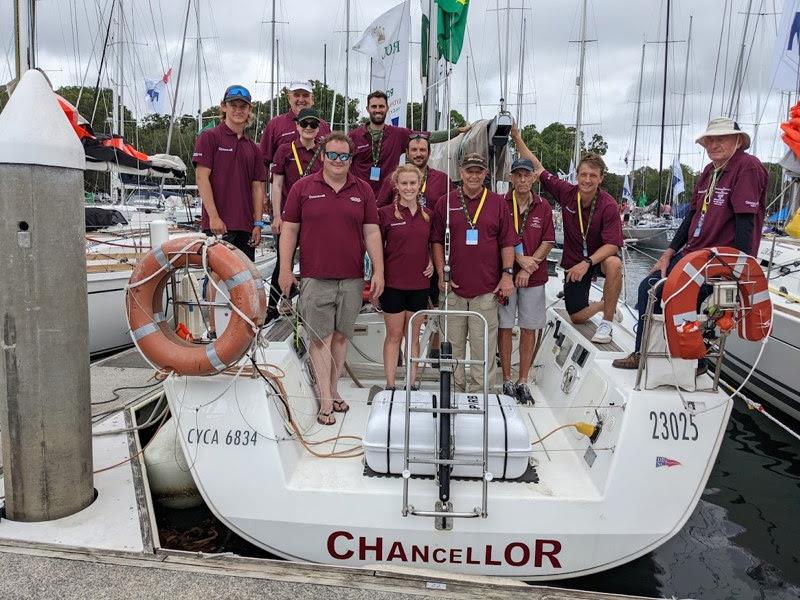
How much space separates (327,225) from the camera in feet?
12.8

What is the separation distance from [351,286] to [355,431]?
0.92m

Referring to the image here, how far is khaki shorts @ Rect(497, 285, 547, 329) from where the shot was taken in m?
4.56

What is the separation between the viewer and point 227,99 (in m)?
4.67

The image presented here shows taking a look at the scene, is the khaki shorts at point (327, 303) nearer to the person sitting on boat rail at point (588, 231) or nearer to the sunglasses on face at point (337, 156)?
the sunglasses on face at point (337, 156)

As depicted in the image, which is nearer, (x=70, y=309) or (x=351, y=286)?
(x=70, y=309)

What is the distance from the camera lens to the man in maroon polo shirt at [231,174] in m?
4.68

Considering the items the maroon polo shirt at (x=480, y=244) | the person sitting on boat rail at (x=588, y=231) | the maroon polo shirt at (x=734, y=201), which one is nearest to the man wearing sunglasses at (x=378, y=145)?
the person sitting on boat rail at (x=588, y=231)

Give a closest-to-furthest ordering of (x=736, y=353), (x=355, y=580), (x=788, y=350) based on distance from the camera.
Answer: (x=355, y=580), (x=788, y=350), (x=736, y=353)

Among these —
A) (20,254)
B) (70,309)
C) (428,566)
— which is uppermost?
(20,254)

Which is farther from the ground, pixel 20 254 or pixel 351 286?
pixel 20 254

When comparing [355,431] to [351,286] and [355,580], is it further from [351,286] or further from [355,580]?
[355,580]

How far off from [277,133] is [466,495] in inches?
140

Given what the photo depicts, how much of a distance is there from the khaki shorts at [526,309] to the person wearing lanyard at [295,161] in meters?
1.68

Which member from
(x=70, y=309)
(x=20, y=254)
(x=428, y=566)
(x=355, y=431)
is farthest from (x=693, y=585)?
(x=20, y=254)
